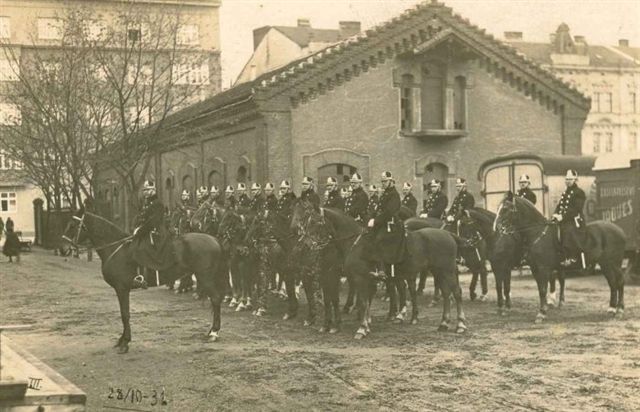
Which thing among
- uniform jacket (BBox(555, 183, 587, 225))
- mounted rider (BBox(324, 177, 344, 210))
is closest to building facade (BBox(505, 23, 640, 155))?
uniform jacket (BBox(555, 183, 587, 225))

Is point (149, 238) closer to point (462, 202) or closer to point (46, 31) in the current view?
point (462, 202)

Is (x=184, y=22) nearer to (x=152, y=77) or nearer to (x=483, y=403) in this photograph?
(x=152, y=77)

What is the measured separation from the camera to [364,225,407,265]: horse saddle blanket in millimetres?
14258

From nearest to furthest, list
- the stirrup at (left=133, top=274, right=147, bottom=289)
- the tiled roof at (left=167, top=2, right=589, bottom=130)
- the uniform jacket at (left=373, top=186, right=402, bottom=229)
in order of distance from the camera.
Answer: the stirrup at (left=133, top=274, right=147, bottom=289)
the uniform jacket at (left=373, top=186, right=402, bottom=229)
the tiled roof at (left=167, top=2, right=589, bottom=130)

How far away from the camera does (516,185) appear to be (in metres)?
24.8

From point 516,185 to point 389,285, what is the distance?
998 centimetres

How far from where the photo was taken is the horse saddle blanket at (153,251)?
13.5 metres

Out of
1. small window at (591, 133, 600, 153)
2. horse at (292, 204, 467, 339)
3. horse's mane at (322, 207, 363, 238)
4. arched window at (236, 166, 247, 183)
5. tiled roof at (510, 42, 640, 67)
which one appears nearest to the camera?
horse at (292, 204, 467, 339)

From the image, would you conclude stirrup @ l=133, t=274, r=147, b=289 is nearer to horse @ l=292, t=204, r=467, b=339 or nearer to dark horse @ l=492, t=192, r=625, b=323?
horse @ l=292, t=204, r=467, b=339

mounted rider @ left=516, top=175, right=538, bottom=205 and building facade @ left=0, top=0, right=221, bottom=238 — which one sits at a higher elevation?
building facade @ left=0, top=0, right=221, bottom=238

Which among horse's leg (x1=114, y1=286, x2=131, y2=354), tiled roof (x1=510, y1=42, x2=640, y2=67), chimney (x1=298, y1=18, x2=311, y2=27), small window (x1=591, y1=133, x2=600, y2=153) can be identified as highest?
chimney (x1=298, y1=18, x2=311, y2=27)

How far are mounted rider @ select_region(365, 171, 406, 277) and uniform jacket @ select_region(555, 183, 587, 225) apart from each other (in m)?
3.77

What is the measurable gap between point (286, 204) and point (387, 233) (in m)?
3.29

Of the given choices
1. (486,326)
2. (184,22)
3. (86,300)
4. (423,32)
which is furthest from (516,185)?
(184,22)
